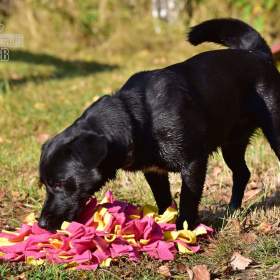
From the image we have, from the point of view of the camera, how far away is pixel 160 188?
173 inches

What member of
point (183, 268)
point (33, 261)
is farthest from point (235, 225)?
point (33, 261)

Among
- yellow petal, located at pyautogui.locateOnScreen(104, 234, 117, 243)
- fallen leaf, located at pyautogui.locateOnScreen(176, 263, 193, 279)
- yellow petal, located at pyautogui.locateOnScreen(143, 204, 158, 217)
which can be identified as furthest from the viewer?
yellow petal, located at pyautogui.locateOnScreen(143, 204, 158, 217)

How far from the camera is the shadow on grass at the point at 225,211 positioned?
4391mm

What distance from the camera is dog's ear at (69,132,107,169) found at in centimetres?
354

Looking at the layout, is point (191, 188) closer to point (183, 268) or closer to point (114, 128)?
point (183, 268)

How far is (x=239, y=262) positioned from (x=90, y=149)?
1.06 m

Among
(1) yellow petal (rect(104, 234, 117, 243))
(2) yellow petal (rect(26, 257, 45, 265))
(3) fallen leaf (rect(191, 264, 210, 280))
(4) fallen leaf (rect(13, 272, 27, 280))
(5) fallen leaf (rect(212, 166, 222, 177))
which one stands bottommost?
(4) fallen leaf (rect(13, 272, 27, 280))

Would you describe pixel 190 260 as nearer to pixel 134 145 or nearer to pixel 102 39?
pixel 134 145

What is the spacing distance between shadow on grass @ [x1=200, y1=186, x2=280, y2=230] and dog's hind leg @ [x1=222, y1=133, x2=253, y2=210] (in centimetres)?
13

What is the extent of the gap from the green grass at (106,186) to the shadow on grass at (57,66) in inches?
2.4

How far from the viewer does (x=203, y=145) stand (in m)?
4.04

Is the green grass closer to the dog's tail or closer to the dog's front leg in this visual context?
the dog's front leg

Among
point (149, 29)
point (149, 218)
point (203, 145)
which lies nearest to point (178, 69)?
point (203, 145)

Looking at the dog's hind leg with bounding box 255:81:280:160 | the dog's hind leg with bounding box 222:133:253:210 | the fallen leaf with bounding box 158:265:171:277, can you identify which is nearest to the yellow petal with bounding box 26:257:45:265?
the fallen leaf with bounding box 158:265:171:277
